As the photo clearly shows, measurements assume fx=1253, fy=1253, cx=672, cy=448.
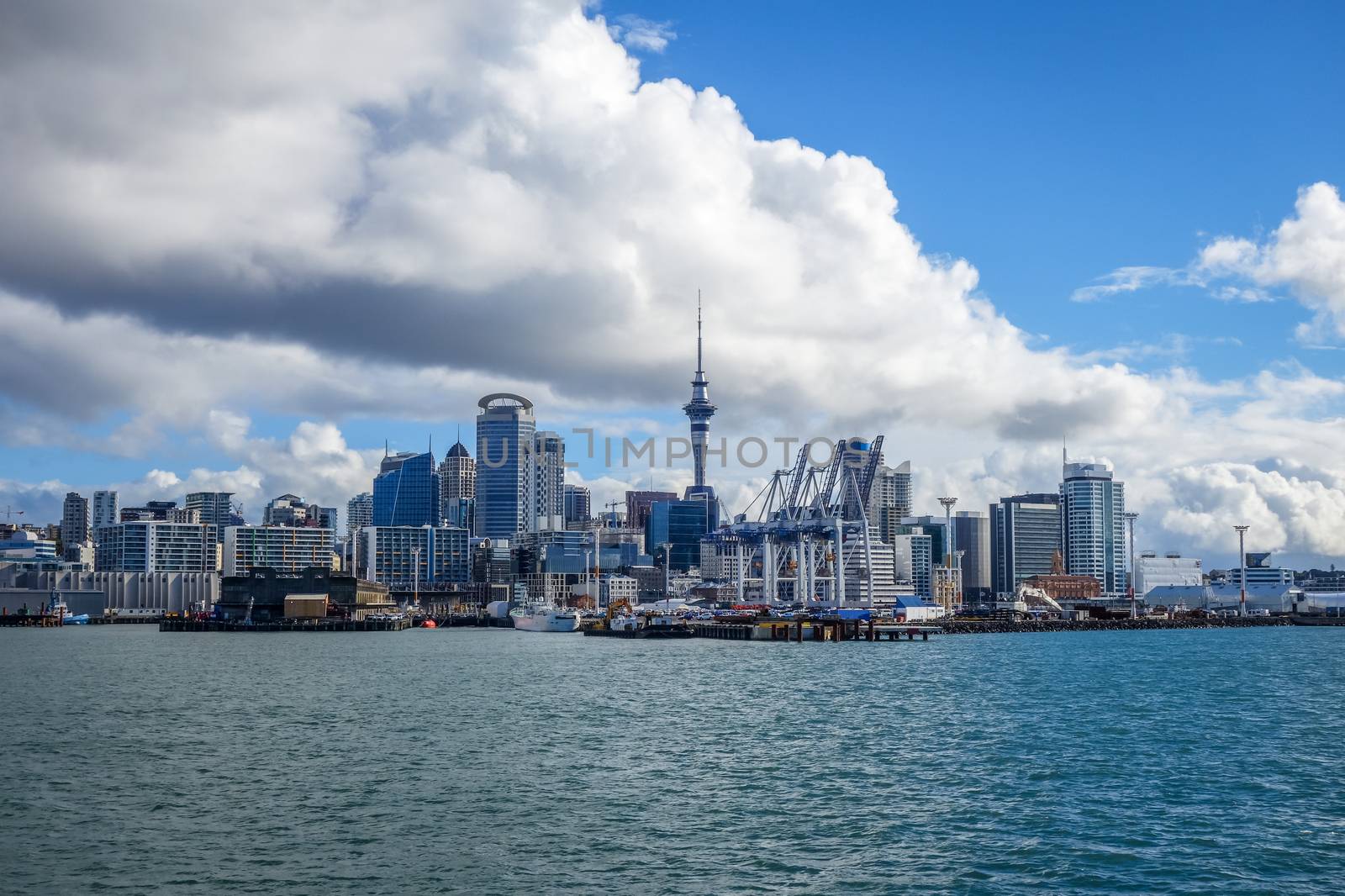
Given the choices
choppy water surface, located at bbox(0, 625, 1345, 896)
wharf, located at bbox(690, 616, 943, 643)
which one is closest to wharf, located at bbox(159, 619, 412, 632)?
wharf, located at bbox(690, 616, 943, 643)

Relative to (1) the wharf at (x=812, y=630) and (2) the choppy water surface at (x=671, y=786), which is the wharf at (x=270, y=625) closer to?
(1) the wharf at (x=812, y=630)

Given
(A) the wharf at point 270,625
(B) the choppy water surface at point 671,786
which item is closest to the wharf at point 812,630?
(B) the choppy water surface at point 671,786

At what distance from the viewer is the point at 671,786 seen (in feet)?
129

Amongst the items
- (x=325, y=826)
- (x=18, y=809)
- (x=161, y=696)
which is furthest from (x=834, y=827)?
(x=161, y=696)

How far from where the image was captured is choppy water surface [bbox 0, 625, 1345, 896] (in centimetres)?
2873

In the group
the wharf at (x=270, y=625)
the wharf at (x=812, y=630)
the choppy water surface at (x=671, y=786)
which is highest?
the choppy water surface at (x=671, y=786)

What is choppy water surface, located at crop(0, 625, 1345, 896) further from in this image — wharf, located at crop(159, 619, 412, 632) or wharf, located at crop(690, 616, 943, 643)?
wharf, located at crop(159, 619, 412, 632)

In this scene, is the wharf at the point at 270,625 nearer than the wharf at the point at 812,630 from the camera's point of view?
No

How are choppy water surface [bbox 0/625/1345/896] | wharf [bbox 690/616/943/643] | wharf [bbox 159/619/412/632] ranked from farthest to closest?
1. wharf [bbox 159/619/412/632]
2. wharf [bbox 690/616/943/643]
3. choppy water surface [bbox 0/625/1345/896]

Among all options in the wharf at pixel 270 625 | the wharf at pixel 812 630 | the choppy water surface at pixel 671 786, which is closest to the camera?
the choppy water surface at pixel 671 786

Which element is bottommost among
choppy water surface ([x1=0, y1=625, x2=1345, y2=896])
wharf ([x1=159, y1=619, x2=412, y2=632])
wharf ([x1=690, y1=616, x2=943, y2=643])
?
wharf ([x1=159, y1=619, x2=412, y2=632])

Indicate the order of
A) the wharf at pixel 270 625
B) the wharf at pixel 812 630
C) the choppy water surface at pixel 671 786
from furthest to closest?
the wharf at pixel 270 625, the wharf at pixel 812 630, the choppy water surface at pixel 671 786

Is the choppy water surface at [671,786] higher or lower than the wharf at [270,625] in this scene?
higher

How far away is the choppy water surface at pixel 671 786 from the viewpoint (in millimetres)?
28734
